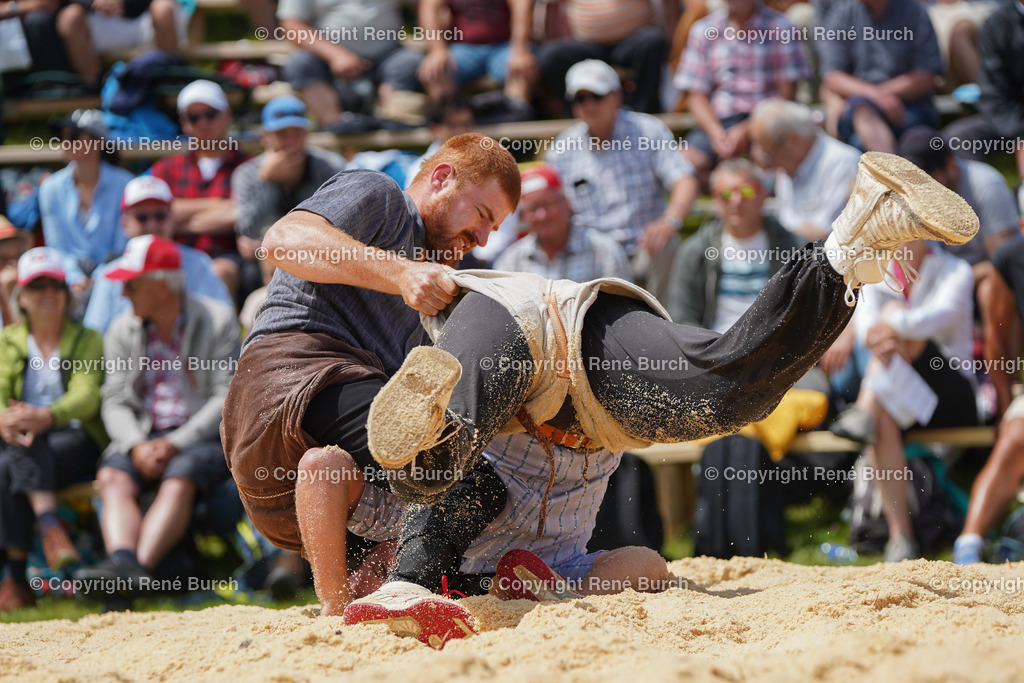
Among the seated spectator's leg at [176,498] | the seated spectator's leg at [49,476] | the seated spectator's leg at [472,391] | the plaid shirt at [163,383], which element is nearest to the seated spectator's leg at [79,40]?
A: the plaid shirt at [163,383]

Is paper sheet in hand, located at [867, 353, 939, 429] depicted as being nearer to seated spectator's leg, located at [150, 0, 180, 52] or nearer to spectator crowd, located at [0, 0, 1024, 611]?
spectator crowd, located at [0, 0, 1024, 611]

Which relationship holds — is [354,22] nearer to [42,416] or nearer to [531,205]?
[531,205]

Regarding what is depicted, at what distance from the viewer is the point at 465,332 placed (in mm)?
2990

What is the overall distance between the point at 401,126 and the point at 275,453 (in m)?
5.23

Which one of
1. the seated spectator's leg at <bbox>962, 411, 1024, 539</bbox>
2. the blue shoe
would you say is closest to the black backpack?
the blue shoe

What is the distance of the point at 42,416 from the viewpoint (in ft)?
19.7

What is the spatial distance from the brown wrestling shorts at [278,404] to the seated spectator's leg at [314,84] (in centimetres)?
527

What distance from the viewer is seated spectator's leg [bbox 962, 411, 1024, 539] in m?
5.11

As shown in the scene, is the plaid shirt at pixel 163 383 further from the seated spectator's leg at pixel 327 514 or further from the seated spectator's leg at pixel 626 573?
the seated spectator's leg at pixel 626 573

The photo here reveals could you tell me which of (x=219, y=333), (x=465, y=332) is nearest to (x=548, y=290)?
(x=465, y=332)

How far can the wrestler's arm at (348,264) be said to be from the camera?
310 cm

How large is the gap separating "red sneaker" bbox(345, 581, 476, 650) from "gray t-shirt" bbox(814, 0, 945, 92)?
5.71 m

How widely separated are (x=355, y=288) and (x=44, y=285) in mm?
3547

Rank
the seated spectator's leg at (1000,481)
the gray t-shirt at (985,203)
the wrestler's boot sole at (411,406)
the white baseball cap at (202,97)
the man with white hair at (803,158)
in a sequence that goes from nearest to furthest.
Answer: the wrestler's boot sole at (411,406) → the seated spectator's leg at (1000,481) → the gray t-shirt at (985,203) → the man with white hair at (803,158) → the white baseball cap at (202,97)
